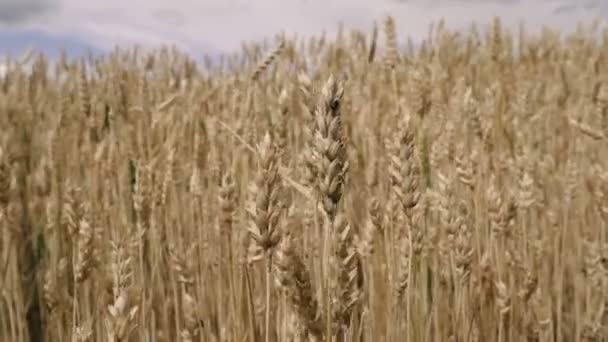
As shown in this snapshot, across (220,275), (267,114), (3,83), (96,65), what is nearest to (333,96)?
(220,275)

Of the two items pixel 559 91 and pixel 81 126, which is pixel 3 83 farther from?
pixel 559 91

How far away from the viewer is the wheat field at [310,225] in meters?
0.76

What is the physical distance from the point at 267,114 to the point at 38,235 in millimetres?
834

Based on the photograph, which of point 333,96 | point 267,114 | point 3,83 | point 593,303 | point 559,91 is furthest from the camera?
point 3,83

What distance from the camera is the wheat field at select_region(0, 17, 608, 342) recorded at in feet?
2.49

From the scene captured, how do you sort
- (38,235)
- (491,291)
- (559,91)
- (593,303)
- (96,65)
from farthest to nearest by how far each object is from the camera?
(96,65), (559,91), (38,235), (593,303), (491,291)

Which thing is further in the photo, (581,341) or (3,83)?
(3,83)

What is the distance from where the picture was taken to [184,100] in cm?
397

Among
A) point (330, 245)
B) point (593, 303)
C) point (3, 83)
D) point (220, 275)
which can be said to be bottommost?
point (593, 303)

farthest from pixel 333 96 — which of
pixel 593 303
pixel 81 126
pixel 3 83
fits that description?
pixel 3 83

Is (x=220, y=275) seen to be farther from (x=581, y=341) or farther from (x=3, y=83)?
(x=3, y=83)

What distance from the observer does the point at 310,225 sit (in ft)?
4.67

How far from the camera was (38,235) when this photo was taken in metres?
2.01

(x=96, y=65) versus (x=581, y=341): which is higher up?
(x=96, y=65)
